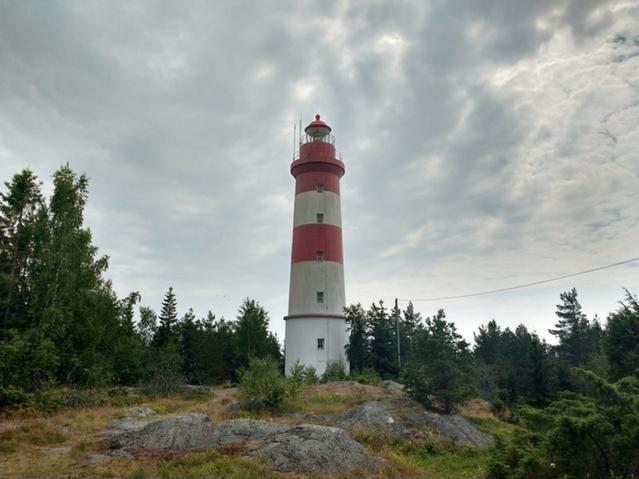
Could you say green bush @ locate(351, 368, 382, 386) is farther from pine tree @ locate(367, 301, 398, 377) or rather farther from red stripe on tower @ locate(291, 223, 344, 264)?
red stripe on tower @ locate(291, 223, 344, 264)

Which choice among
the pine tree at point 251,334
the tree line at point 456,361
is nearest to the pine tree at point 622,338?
the tree line at point 456,361

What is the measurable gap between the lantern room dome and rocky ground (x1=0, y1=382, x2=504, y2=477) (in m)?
17.9

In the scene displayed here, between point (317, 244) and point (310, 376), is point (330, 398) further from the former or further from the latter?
point (317, 244)

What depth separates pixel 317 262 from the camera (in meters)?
28.8

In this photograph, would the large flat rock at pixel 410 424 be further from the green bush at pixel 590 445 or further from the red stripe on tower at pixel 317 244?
the red stripe on tower at pixel 317 244

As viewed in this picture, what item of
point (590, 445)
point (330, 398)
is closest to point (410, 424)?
point (330, 398)

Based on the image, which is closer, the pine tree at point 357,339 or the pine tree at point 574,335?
the pine tree at point 357,339

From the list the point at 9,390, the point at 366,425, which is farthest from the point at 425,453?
the point at 9,390

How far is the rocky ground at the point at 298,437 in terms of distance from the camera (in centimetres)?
1112

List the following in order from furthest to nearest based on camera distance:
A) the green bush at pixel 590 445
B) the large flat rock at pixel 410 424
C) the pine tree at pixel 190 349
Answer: the pine tree at pixel 190 349 → the large flat rock at pixel 410 424 → the green bush at pixel 590 445

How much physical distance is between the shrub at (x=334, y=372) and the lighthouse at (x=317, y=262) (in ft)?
1.01

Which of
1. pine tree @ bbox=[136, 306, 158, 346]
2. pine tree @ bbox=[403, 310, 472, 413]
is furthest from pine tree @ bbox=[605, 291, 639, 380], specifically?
pine tree @ bbox=[136, 306, 158, 346]

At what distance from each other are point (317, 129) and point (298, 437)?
23.0 m

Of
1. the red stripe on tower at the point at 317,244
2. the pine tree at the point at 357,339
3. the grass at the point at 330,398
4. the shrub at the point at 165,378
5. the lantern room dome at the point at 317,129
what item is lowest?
the grass at the point at 330,398
